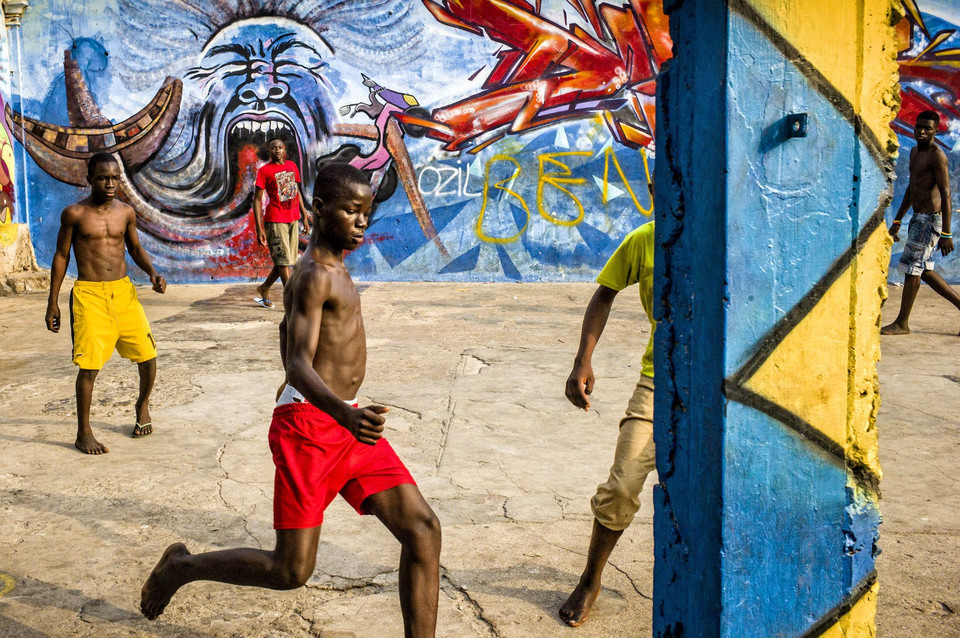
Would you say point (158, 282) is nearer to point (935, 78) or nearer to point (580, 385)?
point (580, 385)

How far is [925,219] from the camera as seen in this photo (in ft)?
23.8

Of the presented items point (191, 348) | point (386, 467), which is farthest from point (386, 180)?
point (386, 467)

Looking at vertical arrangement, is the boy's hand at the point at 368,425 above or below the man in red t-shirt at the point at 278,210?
below

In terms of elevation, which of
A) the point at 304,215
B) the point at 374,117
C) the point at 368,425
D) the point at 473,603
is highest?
the point at 374,117

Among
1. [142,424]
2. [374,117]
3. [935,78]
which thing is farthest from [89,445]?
[935,78]

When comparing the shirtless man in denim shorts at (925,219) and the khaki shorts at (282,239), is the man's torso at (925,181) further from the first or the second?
the khaki shorts at (282,239)

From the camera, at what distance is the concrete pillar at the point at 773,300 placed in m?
1.60

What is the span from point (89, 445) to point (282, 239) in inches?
181

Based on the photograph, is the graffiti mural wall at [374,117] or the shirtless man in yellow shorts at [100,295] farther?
the graffiti mural wall at [374,117]

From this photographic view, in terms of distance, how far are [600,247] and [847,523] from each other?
9353mm

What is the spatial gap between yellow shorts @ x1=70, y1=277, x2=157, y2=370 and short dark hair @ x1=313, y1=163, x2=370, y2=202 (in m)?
2.38

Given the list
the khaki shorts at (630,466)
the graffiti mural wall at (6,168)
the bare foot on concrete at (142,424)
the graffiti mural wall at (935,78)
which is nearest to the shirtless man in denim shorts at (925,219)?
the graffiti mural wall at (935,78)

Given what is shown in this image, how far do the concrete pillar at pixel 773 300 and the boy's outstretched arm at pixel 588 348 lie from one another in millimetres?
981

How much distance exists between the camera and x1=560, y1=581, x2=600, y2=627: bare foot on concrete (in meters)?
2.68
